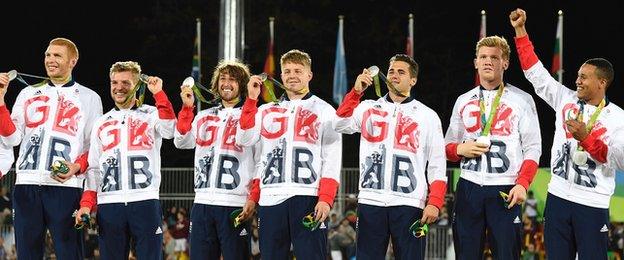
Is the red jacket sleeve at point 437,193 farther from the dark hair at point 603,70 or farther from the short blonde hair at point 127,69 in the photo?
the short blonde hair at point 127,69

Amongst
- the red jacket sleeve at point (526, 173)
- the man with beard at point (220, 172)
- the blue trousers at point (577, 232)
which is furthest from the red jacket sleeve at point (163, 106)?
the blue trousers at point (577, 232)

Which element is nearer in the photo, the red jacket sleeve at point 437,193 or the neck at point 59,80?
the red jacket sleeve at point 437,193

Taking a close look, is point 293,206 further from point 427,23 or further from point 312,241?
point 427,23

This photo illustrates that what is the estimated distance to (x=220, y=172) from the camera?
11.0m

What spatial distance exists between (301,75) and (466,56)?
96.3ft

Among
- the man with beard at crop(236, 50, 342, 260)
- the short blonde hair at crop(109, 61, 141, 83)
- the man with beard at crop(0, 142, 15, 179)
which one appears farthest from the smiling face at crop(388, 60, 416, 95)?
the man with beard at crop(0, 142, 15, 179)

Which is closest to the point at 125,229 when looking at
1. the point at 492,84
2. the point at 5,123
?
the point at 5,123

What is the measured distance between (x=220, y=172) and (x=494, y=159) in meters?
2.29

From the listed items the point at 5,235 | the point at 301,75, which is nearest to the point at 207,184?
the point at 301,75

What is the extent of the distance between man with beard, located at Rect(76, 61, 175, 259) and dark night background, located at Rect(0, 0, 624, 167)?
2725 cm

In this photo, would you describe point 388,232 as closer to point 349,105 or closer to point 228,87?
point 349,105

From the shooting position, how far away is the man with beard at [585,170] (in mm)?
10234

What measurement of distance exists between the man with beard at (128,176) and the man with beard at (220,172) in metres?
0.25

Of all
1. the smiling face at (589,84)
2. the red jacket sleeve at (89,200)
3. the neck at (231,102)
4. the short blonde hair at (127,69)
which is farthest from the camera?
the neck at (231,102)
